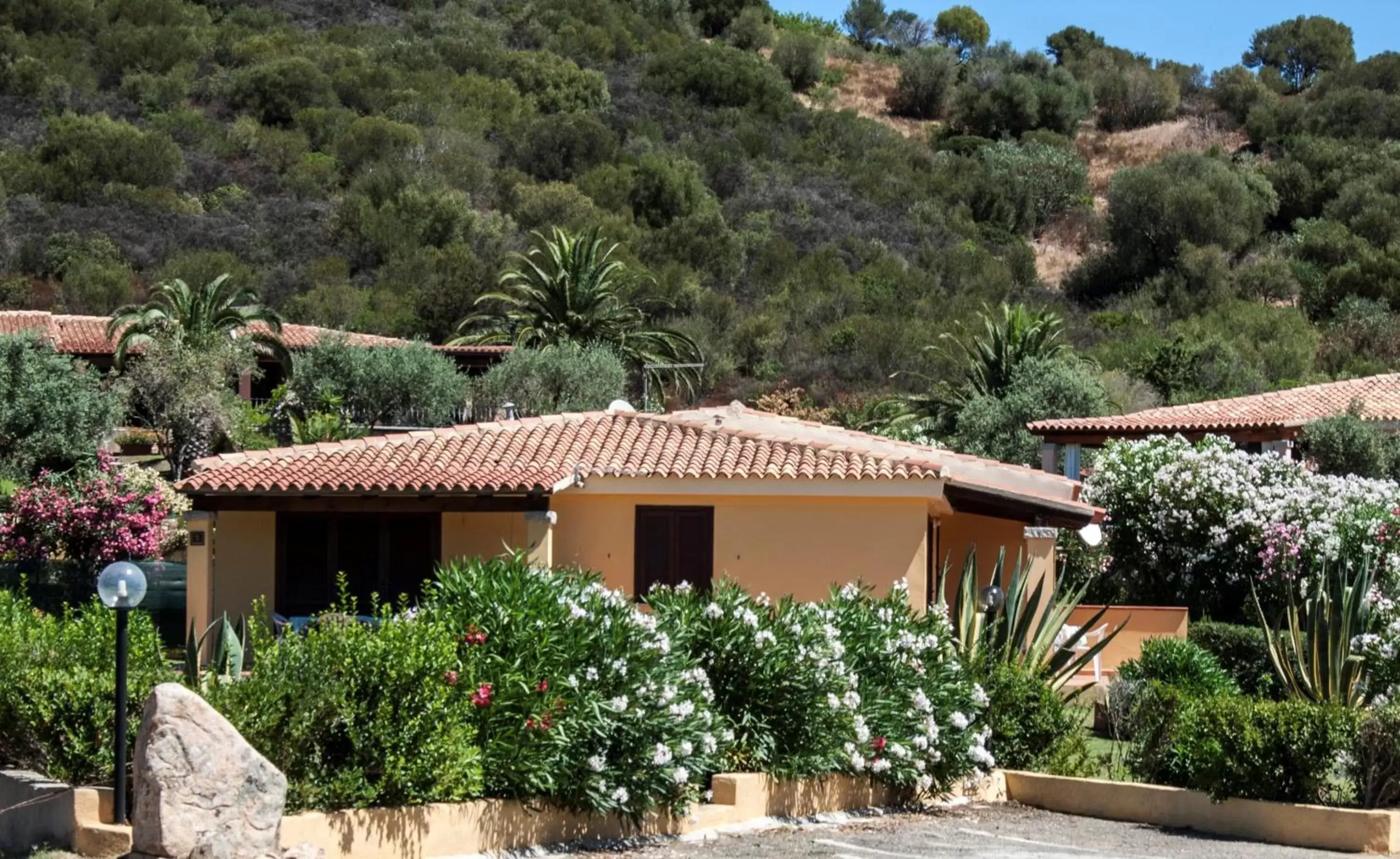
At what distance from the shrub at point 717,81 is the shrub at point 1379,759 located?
268 ft

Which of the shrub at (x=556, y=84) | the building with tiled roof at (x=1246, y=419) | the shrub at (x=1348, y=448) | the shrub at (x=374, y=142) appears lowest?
the shrub at (x=1348, y=448)

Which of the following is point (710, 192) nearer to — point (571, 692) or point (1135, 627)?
point (1135, 627)

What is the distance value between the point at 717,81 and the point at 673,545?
2984 inches

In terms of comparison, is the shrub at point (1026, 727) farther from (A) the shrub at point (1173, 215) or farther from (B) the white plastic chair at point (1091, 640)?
(A) the shrub at point (1173, 215)

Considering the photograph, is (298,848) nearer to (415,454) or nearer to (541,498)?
(541,498)

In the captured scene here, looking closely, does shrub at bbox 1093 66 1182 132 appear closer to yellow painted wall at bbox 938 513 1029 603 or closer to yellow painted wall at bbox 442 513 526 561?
yellow painted wall at bbox 938 513 1029 603

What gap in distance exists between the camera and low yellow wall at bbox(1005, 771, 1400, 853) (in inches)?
549

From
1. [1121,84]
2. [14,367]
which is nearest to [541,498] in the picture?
[14,367]

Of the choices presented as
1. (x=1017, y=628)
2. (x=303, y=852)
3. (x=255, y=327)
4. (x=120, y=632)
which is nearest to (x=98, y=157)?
(x=255, y=327)

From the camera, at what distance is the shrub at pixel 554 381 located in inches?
1598

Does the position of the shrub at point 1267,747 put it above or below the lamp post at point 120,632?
below

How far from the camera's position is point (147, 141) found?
236 feet

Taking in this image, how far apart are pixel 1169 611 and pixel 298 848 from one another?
16145mm

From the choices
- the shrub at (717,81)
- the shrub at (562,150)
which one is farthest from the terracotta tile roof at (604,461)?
the shrub at (717,81)
